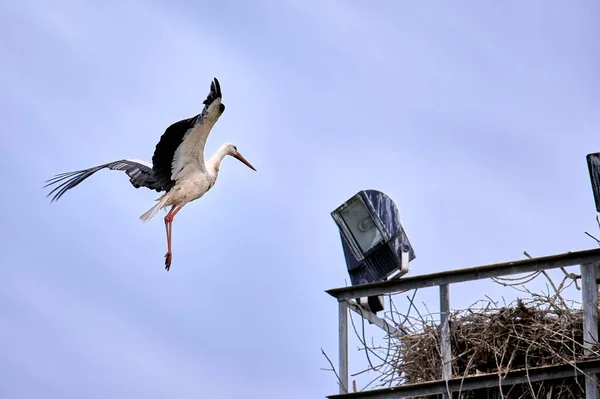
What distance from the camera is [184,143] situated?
13.3m

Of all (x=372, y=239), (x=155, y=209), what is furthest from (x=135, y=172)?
(x=372, y=239)

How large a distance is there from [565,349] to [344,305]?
136cm

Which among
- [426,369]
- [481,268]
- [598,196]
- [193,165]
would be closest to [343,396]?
[426,369]

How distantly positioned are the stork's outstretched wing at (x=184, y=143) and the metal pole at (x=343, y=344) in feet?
14.2

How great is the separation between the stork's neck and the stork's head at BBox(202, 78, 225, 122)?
214 centimetres

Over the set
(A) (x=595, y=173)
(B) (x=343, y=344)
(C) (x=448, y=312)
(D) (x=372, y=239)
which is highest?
(A) (x=595, y=173)

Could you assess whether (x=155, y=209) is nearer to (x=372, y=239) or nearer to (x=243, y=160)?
(x=243, y=160)

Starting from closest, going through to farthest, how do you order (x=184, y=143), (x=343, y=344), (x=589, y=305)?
(x=589, y=305) → (x=343, y=344) → (x=184, y=143)

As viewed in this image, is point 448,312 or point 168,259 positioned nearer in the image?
point 448,312

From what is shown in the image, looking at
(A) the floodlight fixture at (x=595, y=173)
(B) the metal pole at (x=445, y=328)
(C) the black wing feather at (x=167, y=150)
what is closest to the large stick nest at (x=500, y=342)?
(B) the metal pole at (x=445, y=328)

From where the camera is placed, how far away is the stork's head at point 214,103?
11777 mm

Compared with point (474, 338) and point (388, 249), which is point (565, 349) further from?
point (388, 249)

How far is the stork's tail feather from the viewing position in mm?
13878

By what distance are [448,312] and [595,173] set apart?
1.16 meters
